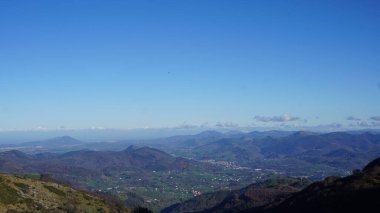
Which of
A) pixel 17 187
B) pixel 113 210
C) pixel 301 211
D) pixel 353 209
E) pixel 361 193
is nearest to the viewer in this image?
pixel 353 209

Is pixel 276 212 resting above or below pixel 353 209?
below

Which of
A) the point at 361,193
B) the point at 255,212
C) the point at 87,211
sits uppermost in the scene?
the point at 361,193

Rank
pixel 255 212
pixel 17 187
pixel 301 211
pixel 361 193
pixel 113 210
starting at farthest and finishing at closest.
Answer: pixel 255 212 → pixel 113 210 → pixel 17 187 → pixel 301 211 → pixel 361 193

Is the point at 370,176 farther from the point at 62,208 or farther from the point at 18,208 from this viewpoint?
the point at 18,208

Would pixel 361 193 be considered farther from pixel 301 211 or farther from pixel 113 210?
pixel 113 210

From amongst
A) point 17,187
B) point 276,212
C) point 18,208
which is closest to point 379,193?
point 276,212

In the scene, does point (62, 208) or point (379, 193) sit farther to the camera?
point (62, 208)
